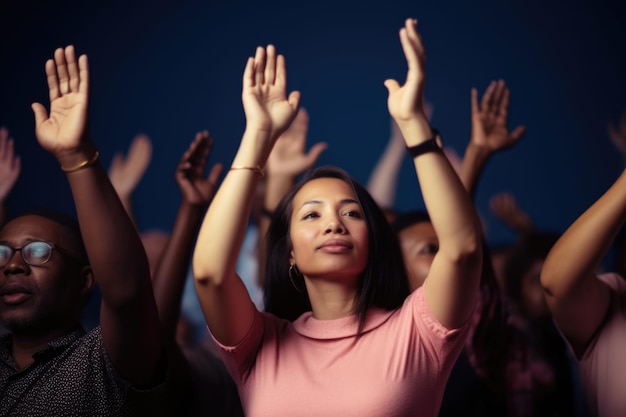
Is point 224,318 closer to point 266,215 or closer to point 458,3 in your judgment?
point 266,215

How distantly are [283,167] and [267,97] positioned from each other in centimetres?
132

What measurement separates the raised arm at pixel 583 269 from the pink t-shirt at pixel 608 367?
0.09ft

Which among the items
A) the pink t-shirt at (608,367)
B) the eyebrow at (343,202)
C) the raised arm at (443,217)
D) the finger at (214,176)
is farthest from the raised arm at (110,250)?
the pink t-shirt at (608,367)

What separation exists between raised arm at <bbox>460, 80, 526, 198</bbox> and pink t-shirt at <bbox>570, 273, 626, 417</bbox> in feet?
3.16

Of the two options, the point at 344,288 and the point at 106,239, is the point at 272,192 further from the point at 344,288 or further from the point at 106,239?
the point at 106,239

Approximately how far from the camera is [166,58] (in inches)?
162

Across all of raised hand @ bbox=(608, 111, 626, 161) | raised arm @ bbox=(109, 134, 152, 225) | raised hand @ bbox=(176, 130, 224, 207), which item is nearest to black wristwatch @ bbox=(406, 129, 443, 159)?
raised hand @ bbox=(176, 130, 224, 207)

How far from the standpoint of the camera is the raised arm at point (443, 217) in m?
1.66

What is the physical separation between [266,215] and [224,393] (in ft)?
2.34

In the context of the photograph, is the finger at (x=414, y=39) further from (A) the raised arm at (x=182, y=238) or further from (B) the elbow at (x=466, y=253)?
(A) the raised arm at (x=182, y=238)

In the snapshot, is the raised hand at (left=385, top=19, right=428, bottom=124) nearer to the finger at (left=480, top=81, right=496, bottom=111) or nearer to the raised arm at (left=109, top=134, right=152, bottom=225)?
the finger at (left=480, top=81, right=496, bottom=111)

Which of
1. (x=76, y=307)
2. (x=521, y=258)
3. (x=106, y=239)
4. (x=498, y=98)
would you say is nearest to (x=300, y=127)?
(x=498, y=98)

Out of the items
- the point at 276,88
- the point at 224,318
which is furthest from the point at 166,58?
the point at 224,318

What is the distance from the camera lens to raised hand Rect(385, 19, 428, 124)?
173 centimetres
